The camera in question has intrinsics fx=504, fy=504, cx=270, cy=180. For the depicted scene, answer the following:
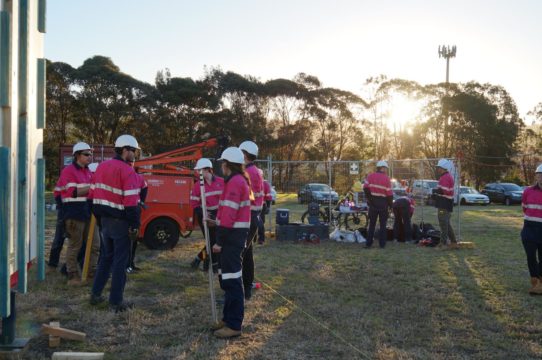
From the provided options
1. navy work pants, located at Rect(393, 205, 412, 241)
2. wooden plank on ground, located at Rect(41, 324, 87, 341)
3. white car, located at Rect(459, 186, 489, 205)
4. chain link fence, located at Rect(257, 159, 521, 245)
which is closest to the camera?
wooden plank on ground, located at Rect(41, 324, 87, 341)

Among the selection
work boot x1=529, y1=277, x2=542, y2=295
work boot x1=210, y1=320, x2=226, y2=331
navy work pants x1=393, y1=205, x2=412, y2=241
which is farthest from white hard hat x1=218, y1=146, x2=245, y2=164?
navy work pants x1=393, y1=205, x2=412, y2=241

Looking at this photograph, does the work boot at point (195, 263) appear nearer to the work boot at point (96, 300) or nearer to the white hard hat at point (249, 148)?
the work boot at point (96, 300)

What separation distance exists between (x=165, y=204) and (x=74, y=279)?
3.28 metres

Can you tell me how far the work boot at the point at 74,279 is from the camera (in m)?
7.48

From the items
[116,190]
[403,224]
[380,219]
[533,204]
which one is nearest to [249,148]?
[116,190]

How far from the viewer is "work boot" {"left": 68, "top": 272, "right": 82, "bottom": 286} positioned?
7477 mm

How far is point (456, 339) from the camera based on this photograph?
538 centimetres

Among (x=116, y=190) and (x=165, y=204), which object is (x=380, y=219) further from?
(x=116, y=190)

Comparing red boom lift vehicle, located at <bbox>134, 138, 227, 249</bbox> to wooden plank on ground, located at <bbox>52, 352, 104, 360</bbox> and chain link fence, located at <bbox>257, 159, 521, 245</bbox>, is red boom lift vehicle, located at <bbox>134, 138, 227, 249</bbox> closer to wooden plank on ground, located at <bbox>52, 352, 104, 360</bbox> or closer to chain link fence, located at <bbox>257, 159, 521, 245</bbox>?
chain link fence, located at <bbox>257, 159, 521, 245</bbox>

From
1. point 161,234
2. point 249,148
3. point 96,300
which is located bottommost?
point 96,300

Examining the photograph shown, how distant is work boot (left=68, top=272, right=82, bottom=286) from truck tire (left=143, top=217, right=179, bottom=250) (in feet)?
10.3

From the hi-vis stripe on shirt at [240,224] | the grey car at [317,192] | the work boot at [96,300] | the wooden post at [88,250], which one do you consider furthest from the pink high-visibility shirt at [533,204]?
the grey car at [317,192]

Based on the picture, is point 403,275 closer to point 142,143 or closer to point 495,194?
point 495,194

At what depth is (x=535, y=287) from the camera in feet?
24.3
